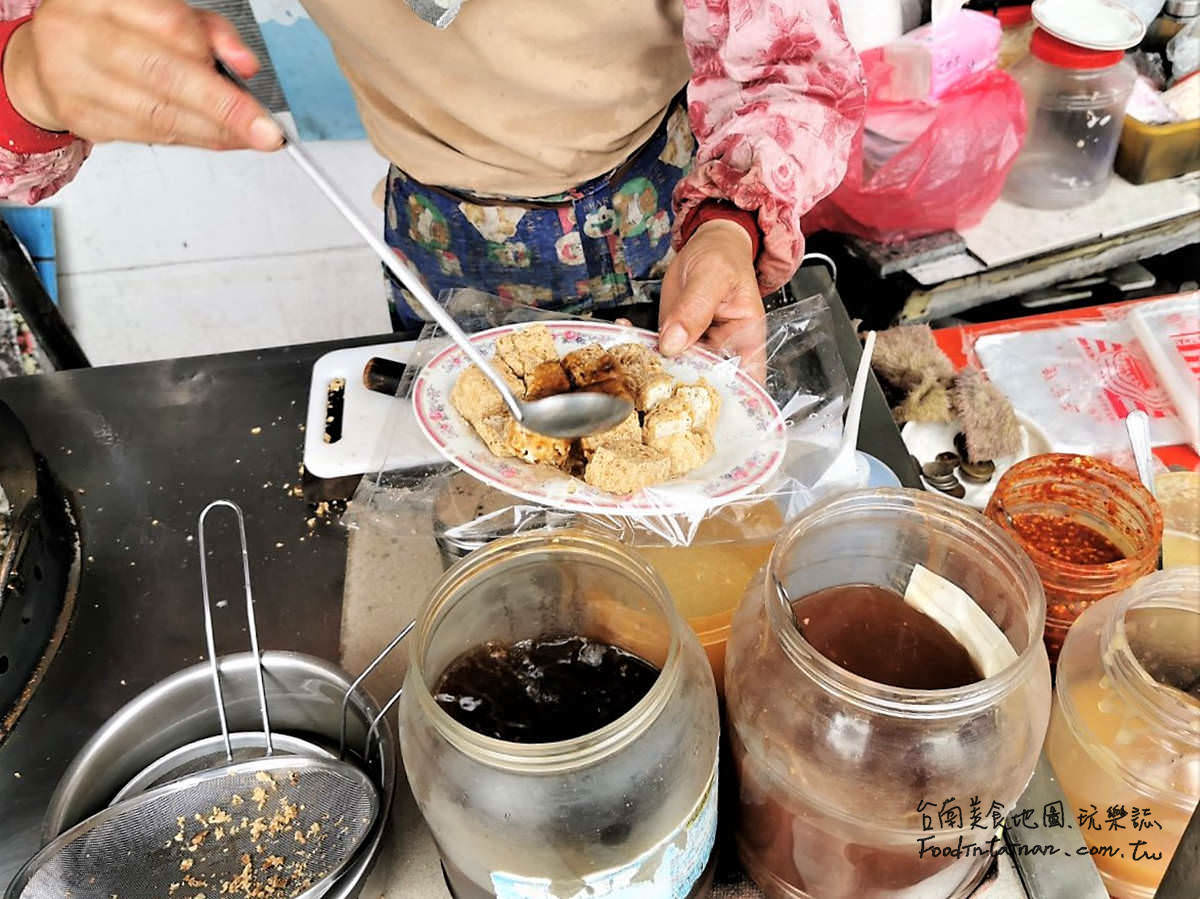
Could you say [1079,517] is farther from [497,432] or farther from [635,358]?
[497,432]

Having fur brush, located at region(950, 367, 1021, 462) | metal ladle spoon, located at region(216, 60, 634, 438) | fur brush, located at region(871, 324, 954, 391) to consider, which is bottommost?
fur brush, located at region(950, 367, 1021, 462)

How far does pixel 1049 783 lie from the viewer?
641 millimetres

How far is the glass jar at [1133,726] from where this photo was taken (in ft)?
1.92

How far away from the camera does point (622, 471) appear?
2.75 feet

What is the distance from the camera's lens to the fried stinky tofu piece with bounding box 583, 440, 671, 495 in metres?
0.84

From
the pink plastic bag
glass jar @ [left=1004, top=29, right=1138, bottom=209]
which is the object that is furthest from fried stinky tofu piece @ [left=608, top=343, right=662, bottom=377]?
glass jar @ [left=1004, top=29, right=1138, bottom=209]

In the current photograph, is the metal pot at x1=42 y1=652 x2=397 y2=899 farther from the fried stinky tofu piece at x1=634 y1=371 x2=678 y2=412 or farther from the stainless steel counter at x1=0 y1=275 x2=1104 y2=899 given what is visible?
the fried stinky tofu piece at x1=634 y1=371 x2=678 y2=412

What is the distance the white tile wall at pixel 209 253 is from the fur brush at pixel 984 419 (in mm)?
1487

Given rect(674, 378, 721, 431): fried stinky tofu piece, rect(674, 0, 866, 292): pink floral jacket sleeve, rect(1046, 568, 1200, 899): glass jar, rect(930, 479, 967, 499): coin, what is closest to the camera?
rect(1046, 568, 1200, 899): glass jar

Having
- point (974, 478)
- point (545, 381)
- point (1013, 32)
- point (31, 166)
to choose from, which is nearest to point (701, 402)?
point (545, 381)

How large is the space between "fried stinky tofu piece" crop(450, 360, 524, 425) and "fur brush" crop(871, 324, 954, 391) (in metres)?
0.58

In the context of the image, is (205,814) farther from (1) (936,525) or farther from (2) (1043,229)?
(2) (1043,229)

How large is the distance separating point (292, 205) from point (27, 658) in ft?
5.36

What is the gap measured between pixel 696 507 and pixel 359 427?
45cm
